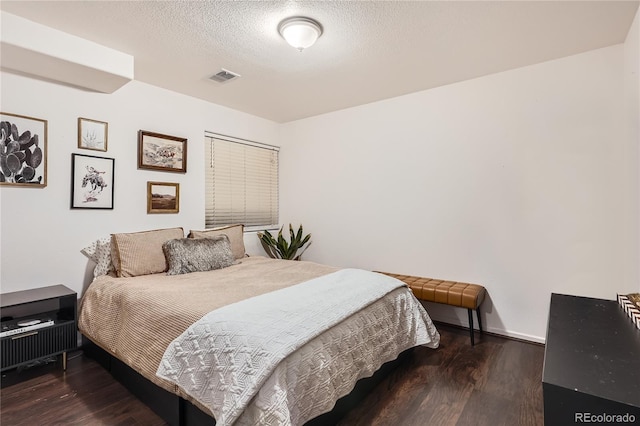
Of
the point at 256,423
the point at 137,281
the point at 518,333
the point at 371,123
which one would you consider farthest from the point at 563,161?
the point at 137,281

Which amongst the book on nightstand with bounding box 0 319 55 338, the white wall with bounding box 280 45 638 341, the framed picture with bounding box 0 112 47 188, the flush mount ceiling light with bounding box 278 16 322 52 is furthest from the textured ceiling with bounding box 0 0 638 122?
the book on nightstand with bounding box 0 319 55 338

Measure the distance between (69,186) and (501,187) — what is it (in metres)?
3.79

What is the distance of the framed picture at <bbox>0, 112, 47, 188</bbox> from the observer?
8.05 ft

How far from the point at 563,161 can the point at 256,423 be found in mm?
2969

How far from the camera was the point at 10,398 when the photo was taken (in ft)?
6.81

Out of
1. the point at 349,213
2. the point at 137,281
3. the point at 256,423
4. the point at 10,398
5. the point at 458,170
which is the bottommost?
the point at 10,398

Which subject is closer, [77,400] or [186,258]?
[77,400]

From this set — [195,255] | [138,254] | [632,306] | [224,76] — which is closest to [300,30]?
[224,76]

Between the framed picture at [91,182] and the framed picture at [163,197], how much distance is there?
356 millimetres

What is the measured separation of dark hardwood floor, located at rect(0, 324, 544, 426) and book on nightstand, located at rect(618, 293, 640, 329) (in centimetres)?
76

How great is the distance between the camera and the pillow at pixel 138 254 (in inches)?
106

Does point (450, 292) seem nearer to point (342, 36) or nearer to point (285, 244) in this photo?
point (285, 244)

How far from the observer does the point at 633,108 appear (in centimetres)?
223

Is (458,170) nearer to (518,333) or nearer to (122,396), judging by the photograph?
(518,333)
